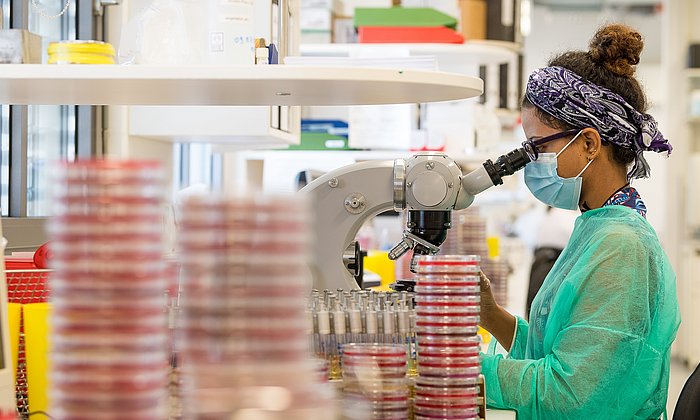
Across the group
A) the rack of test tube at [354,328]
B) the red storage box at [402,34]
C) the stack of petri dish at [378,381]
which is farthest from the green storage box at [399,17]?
the stack of petri dish at [378,381]

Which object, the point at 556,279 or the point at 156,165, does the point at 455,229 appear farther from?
the point at 156,165

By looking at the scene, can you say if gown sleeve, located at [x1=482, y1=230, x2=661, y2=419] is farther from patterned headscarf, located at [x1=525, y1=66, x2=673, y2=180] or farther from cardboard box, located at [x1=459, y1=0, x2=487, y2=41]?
cardboard box, located at [x1=459, y1=0, x2=487, y2=41]

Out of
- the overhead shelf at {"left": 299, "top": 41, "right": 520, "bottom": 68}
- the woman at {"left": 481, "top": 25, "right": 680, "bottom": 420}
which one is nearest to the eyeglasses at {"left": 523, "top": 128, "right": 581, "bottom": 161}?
the woman at {"left": 481, "top": 25, "right": 680, "bottom": 420}

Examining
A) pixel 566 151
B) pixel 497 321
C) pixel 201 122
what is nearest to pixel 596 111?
pixel 566 151

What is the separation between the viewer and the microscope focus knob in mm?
1835

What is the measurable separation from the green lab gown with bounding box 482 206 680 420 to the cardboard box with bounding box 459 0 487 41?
2.50 meters

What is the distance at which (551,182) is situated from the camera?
203 centimetres

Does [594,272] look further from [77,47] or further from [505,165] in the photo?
[77,47]

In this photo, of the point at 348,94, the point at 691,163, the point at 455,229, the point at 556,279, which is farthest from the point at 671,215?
the point at 348,94

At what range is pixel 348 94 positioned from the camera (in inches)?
63.9

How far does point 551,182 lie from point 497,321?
0.34 metres

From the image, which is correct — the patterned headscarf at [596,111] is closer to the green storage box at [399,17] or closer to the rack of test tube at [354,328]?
the rack of test tube at [354,328]

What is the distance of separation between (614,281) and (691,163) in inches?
227

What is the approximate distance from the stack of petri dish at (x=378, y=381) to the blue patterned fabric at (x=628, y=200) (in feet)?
3.00
